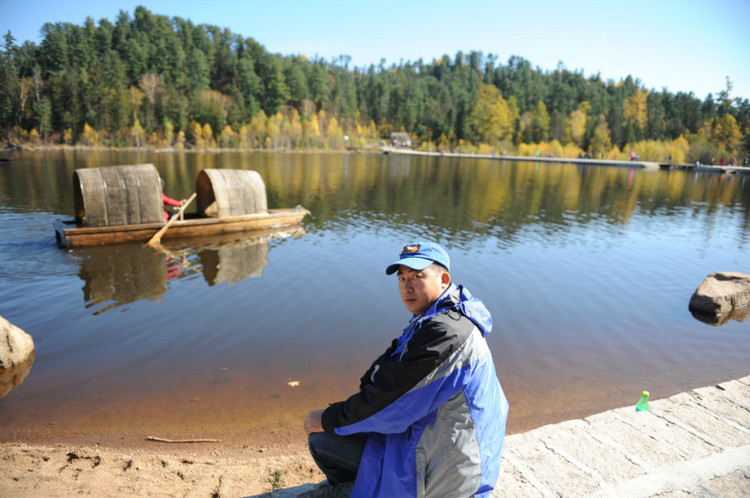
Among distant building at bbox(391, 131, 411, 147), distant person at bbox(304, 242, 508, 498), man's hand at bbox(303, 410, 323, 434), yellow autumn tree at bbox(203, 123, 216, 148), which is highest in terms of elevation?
distant building at bbox(391, 131, 411, 147)

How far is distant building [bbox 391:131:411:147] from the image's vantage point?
129250 millimetres

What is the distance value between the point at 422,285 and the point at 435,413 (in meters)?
0.83

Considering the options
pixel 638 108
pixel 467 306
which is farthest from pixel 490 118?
pixel 467 306

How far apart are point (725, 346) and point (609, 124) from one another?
353 ft

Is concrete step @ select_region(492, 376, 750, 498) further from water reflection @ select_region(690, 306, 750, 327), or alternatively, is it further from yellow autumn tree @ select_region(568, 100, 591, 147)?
yellow autumn tree @ select_region(568, 100, 591, 147)

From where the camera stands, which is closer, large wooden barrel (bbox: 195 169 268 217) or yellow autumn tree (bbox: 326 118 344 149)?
large wooden barrel (bbox: 195 169 268 217)

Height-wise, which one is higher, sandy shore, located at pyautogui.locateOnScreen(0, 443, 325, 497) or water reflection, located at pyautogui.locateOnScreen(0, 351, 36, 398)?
sandy shore, located at pyautogui.locateOnScreen(0, 443, 325, 497)

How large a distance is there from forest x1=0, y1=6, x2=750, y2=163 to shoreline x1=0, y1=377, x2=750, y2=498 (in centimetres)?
9552

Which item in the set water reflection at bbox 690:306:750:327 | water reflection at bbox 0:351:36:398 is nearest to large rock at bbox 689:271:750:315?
water reflection at bbox 690:306:750:327

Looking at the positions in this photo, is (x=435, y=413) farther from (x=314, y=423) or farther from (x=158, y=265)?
(x=158, y=265)

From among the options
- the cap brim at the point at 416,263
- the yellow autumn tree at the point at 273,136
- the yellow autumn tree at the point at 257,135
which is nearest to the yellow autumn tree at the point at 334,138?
the yellow autumn tree at the point at 273,136

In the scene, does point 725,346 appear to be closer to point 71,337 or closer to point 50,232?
point 71,337

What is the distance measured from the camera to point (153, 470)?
4879 millimetres

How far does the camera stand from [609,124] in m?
102
